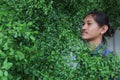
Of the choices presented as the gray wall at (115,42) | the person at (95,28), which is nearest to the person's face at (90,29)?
the person at (95,28)

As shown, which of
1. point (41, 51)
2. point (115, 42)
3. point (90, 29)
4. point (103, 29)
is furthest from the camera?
point (115, 42)

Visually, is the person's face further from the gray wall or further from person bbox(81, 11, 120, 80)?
the gray wall

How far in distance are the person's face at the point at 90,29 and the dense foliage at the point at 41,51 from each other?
16cm

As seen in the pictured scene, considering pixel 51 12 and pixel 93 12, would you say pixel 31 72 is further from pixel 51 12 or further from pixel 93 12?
pixel 93 12

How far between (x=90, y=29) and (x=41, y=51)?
2.41 feet

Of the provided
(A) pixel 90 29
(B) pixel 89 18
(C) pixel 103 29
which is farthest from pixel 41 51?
(C) pixel 103 29

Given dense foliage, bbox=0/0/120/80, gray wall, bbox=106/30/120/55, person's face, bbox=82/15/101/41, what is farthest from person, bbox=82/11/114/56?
gray wall, bbox=106/30/120/55

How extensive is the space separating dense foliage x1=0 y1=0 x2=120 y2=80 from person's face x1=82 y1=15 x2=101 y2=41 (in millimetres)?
156

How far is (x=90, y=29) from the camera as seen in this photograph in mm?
2844

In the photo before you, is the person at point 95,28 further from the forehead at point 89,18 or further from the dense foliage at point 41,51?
the dense foliage at point 41,51

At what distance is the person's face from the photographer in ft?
9.23

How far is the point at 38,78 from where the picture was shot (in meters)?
2.14

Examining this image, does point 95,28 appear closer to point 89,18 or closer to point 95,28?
point 95,28

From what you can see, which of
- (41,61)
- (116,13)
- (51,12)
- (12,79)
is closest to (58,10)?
(51,12)
